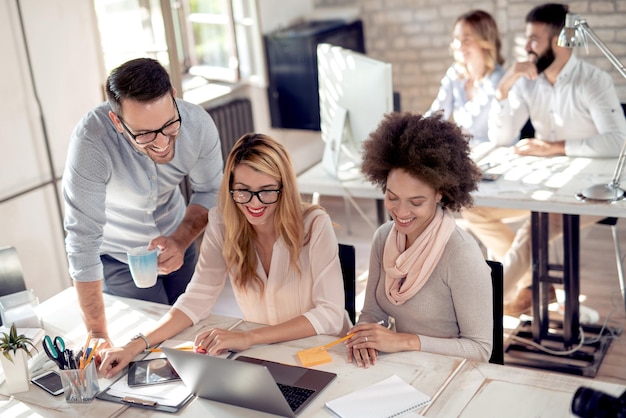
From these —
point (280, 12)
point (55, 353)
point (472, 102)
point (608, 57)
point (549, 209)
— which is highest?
point (280, 12)

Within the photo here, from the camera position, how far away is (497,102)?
357cm

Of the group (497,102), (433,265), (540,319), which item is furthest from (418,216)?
(497,102)

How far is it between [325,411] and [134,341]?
1.98ft

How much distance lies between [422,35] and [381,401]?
150 inches

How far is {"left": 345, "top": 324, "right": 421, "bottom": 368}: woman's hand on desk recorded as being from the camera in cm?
194

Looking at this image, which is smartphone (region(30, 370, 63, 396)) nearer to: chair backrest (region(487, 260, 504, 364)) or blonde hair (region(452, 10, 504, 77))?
chair backrest (region(487, 260, 504, 364))

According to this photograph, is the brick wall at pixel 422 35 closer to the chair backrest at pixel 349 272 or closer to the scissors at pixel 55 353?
the chair backrest at pixel 349 272

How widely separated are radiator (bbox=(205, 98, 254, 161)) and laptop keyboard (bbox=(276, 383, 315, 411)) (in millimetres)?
2874

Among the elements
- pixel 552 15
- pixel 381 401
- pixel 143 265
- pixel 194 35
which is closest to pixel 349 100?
pixel 552 15

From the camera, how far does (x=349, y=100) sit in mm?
3230

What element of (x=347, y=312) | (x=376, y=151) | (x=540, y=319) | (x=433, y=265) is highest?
(x=376, y=151)

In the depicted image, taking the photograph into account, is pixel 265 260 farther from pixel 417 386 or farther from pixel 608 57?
pixel 608 57

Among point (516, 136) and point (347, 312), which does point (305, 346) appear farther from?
point (516, 136)

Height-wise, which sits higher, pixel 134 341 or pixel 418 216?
pixel 418 216
